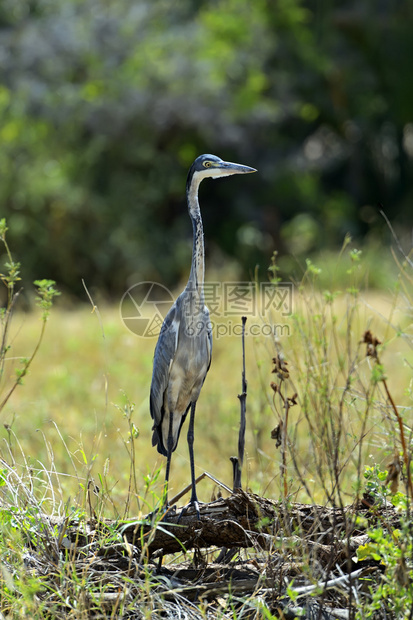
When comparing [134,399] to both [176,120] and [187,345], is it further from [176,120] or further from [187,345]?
[176,120]

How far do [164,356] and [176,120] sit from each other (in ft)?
33.0

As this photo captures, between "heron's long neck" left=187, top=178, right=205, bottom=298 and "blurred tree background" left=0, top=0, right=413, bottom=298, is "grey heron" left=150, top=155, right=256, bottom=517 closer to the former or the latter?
"heron's long neck" left=187, top=178, right=205, bottom=298

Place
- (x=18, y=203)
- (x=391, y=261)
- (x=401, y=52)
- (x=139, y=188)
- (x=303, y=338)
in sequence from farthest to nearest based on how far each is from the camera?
(x=401, y=52) < (x=139, y=188) < (x=18, y=203) < (x=391, y=261) < (x=303, y=338)

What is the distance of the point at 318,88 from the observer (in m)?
14.7

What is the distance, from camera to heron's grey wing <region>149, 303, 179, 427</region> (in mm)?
3363

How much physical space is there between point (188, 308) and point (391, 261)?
832 centimetres

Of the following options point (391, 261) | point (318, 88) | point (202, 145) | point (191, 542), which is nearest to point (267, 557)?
point (191, 542)

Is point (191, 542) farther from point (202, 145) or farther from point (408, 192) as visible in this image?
→ point (408, 192)

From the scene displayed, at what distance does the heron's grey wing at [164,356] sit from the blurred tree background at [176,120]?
8446mm

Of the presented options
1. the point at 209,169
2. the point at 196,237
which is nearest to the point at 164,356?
the point at 196,237

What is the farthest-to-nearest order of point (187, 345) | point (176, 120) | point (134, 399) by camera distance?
point (176, 120) → point (134, 399) → point (187, 345)

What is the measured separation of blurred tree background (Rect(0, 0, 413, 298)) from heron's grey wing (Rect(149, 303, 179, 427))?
845cm

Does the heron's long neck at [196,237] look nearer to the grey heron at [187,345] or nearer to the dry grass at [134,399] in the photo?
the grey heron at [187,345]

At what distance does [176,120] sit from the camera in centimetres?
1278
